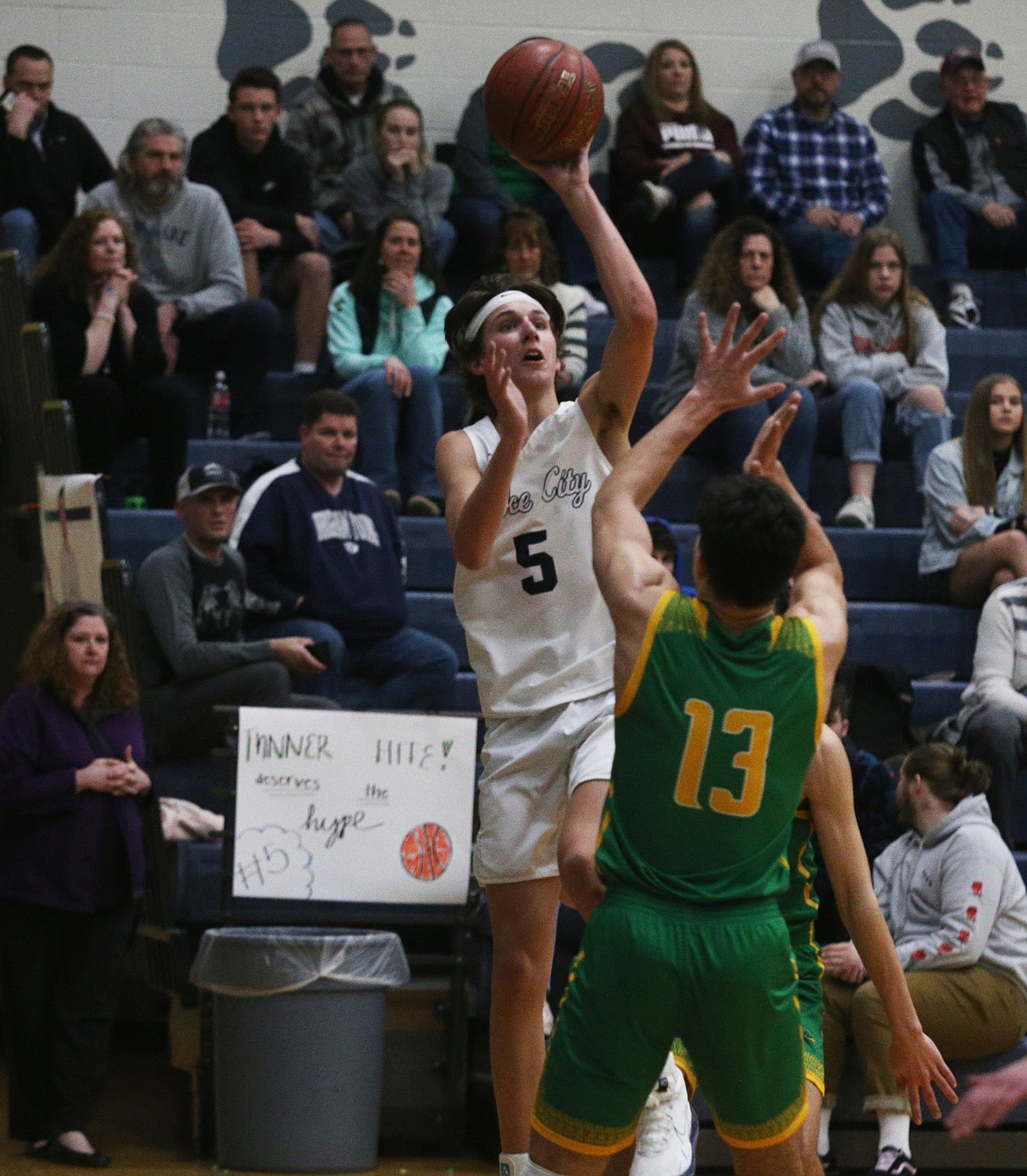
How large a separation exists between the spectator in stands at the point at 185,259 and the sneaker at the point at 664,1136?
210 inches

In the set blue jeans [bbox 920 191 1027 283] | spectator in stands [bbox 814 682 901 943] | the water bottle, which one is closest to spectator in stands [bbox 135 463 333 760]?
the water bottle

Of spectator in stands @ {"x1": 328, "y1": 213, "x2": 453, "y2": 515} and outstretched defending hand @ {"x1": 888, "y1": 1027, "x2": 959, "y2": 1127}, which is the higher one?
spectator in stands @ {"x1": 328, "y1": 213, "x2": 453, "y2": 515}

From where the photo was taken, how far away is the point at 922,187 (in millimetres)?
10781

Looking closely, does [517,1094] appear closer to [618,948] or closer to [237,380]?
[618,948]

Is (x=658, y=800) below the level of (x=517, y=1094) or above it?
above

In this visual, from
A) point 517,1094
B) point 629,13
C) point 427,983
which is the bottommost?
point 427,983

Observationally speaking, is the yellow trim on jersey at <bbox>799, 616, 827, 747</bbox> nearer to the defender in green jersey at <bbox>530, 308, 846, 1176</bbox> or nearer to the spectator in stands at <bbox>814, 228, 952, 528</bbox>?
the defender in green jersey at <bbox>530, 308, 846, 1176</bbox>

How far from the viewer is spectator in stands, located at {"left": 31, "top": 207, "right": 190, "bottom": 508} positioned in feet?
26.8

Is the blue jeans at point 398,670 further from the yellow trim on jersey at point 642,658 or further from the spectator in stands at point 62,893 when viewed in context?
the yellow trim on jersey at point 642,658

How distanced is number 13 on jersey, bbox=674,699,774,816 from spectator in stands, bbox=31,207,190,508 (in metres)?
5.26

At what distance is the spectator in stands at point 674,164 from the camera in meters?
9.89

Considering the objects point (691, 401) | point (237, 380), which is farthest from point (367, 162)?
point (691, 401)

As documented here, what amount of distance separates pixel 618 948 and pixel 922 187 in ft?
27.2

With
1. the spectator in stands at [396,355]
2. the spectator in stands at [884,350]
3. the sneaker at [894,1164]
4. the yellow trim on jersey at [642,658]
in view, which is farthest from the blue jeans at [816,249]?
the yellow trim on jersey at [642,658]
